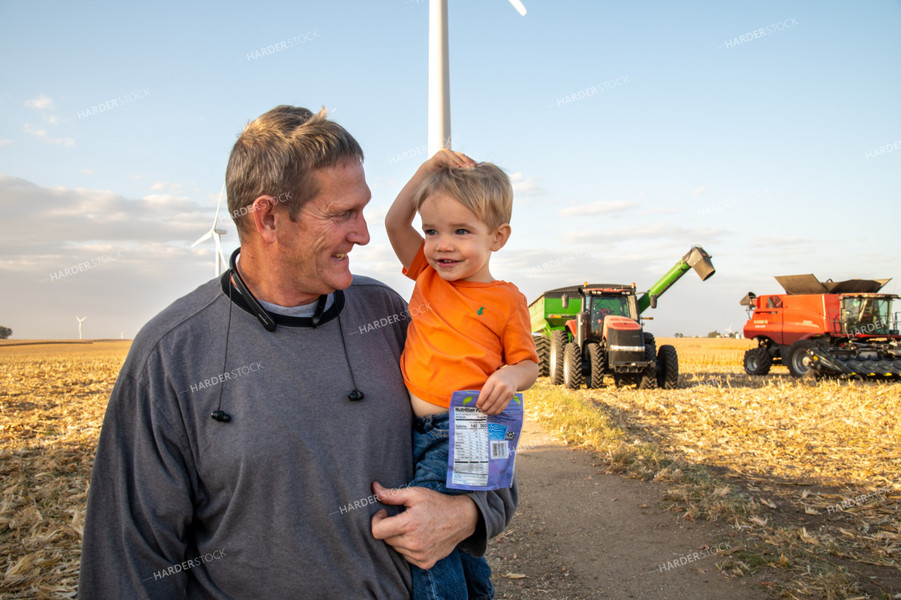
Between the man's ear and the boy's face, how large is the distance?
658mm

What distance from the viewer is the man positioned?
193 centimetres

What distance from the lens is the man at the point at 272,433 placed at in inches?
76.0

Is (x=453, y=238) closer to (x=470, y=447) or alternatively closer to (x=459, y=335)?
(x=459, y=335)

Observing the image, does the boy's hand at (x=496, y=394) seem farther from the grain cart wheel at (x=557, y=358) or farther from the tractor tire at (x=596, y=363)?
the grain cart wheel at (x=557, y=358)

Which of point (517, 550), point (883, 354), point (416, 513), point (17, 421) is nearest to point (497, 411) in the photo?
point (416, 513)

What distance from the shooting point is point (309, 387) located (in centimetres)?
208

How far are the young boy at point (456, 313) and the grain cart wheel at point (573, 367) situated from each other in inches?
566

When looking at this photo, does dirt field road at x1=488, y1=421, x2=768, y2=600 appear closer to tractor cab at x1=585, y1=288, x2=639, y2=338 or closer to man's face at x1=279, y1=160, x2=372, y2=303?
man's face at x1=279, y1=160, x2=372, y2=303

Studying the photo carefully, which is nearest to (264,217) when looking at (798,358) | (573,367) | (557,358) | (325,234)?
(325,234)

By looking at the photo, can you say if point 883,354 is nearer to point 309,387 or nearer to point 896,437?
point 896,437

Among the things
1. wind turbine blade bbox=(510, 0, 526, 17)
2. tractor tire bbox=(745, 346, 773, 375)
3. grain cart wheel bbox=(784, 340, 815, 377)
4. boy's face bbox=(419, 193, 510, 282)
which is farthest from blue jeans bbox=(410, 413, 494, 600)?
tractor tire bbox=(745, 346, 773, 375)

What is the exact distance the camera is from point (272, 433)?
6.46 ft

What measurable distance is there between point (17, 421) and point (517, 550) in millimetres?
8696

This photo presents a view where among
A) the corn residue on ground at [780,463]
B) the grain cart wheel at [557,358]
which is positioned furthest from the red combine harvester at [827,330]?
the grain cart wheel at [557,358]
